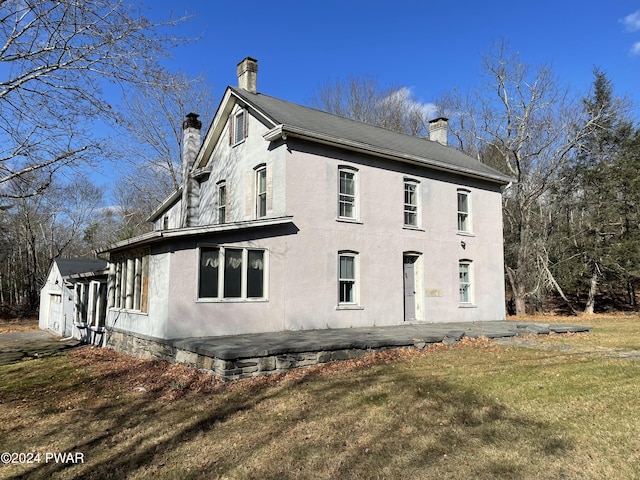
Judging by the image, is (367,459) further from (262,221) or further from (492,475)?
(262,221)

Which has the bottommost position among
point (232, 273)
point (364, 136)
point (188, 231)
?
point (232, 273)

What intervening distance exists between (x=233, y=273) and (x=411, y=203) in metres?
7.02

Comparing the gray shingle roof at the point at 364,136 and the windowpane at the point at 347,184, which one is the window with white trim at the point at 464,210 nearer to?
the gray shingle roof at the point at 364,136

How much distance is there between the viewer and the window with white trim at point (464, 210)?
16.3 metres

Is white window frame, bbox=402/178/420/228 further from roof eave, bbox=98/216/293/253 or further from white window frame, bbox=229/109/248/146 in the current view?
white window frame, bbox=229/109/248/146

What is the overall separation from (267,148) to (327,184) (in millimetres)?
2080

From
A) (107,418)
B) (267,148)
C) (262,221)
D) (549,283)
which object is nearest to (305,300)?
(262,221)

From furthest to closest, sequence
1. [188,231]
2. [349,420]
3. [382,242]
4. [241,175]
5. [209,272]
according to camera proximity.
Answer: [241,175] < [382,242] < [209,272] < [188,231] < [349,420]

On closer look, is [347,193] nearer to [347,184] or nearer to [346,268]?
[347,184]

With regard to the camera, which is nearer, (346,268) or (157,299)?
(157,299)

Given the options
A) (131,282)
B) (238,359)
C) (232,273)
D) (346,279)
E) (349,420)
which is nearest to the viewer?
(349,420)

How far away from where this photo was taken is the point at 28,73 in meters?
8.35

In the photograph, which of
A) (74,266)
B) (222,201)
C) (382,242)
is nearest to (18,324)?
(74,266)

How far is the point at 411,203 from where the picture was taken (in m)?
15.0
